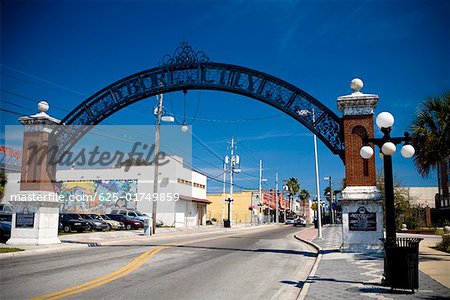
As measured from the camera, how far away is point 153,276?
35.3ft

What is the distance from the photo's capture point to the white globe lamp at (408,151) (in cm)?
1009

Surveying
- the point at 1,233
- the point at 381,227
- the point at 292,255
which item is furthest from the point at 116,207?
the point at 381,227

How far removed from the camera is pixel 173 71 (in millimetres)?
19969

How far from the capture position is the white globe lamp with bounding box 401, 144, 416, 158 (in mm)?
10086

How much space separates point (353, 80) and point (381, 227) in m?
6.31

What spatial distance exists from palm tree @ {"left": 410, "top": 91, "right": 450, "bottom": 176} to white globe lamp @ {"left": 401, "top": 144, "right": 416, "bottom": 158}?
4475 mm

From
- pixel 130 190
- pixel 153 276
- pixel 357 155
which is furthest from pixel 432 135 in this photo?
pixel 130 190

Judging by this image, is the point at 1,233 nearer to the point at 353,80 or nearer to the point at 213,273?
the point at 213,273

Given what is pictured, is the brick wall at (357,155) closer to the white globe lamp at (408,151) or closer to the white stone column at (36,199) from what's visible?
the white globe lamp at (408,151)

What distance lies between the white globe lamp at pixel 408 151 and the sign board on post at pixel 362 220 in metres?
5.84

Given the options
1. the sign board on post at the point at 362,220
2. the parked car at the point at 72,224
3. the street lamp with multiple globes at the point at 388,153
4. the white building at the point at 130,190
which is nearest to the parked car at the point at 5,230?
the parked car at the point at 72,224

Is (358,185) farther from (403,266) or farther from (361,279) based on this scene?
(403,266)

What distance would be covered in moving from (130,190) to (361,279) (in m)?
40.4

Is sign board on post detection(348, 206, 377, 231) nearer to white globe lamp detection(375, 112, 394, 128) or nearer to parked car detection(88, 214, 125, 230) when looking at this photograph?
white globe lamp detection(375, 112, 394, 128)
